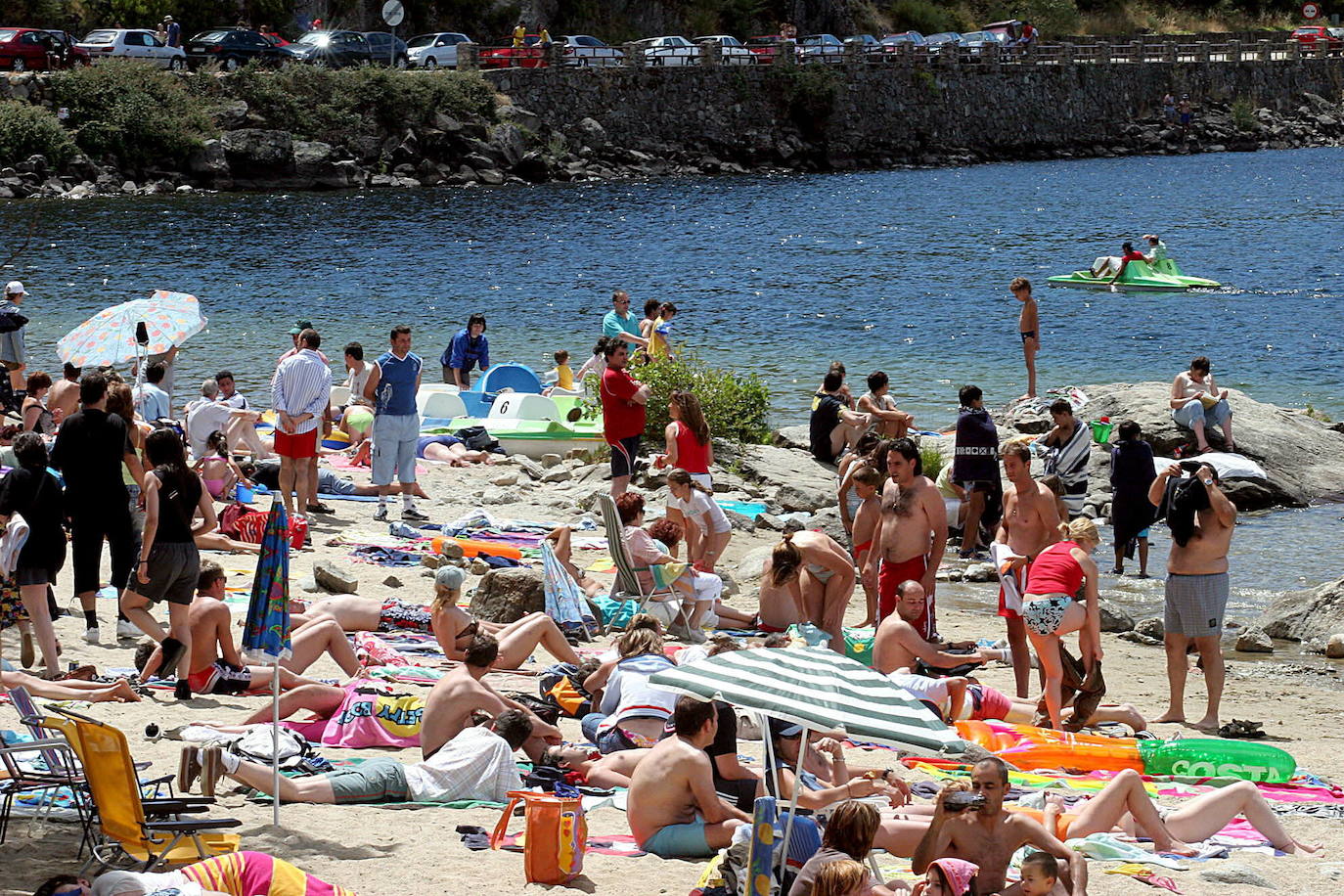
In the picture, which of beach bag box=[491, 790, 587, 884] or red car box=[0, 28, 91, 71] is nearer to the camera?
beach bag box=[491, 790, 587, 884]

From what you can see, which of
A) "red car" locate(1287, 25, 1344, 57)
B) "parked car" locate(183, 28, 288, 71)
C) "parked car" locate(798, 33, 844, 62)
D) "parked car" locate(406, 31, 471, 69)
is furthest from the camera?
"red car" locate(1287, 25, 1344, 57)

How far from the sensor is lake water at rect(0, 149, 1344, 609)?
25.4 metres

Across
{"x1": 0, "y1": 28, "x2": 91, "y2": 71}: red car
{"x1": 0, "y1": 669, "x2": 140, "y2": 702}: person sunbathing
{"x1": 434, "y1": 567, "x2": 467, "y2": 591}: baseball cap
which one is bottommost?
{"x1": 0, "y1": 669, "x2": 140, "y2": 702}: person sunbathing

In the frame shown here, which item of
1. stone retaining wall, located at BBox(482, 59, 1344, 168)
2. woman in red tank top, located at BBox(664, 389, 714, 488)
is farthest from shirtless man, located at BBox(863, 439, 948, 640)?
stone retaining wall, located at BBox(482, 59, 1344, 168)

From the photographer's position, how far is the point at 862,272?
129ft

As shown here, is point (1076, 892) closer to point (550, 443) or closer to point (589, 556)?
point (589, 556)

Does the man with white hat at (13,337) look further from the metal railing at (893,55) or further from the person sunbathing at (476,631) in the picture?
the metal railing at (893,55)

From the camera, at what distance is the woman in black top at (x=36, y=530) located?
8.32 metres

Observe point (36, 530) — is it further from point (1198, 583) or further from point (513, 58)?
point (513, 58)

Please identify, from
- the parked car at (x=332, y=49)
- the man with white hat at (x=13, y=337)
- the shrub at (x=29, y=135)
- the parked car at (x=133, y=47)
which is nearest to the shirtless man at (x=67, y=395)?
the man with white hat at (x=13, y=337)

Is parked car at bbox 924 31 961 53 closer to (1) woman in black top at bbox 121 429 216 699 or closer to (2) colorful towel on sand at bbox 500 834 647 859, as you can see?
(1) woman in black top at bbox 121 429 216 699

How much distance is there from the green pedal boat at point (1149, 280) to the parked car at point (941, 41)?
4424 cm

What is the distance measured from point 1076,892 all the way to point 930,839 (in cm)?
57

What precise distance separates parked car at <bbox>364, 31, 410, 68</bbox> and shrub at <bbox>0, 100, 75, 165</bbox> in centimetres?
1519
